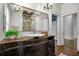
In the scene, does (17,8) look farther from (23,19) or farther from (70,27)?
(70,27)

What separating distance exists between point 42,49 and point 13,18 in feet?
1.96

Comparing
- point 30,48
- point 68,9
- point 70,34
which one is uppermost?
point 68,9

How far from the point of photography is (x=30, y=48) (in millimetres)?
1832

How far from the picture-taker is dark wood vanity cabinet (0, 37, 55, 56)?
5.63ft

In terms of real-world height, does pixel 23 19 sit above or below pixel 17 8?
below

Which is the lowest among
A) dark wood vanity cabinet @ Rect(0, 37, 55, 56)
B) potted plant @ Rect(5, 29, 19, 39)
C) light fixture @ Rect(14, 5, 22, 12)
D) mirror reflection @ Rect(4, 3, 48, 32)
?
dark wood vanity cabinet @ Rect(0, 37, 55, 56)

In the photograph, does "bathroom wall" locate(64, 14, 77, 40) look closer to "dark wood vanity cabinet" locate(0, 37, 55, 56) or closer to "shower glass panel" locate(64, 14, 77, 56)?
"shower glass panel" locate(64, 14, 77, 56)

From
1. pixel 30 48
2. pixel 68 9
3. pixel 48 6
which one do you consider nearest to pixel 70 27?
pixel 68 9

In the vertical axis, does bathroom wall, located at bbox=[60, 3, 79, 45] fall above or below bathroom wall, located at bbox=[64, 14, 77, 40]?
above

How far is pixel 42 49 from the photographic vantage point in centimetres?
187

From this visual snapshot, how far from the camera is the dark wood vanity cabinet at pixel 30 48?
1717mm

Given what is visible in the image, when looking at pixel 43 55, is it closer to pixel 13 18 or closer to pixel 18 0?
pixel 13 18

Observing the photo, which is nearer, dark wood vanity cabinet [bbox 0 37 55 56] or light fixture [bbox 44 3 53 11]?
dark wood vanity cabinet [bbox 0 37 55 56]

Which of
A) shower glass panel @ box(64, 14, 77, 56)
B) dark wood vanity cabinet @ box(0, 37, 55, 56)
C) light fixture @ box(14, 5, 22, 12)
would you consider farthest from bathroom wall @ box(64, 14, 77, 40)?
light fixture @ box(14, 5, 22, 12)
